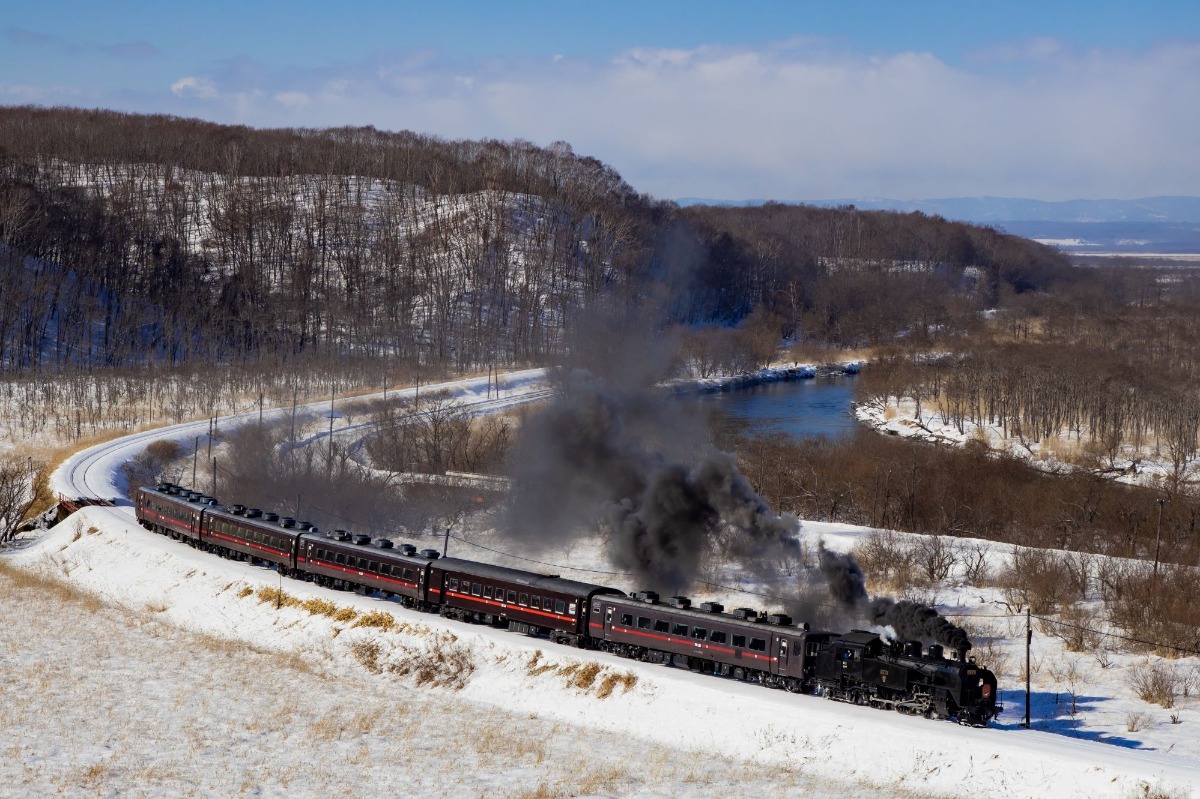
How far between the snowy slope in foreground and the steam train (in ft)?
2.79

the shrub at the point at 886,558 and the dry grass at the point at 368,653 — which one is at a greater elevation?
the shrub at the point at 886,558

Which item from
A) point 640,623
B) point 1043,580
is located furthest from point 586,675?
point 1043,580

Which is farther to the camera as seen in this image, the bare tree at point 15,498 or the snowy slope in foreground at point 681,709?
the bare tree at point 15,498

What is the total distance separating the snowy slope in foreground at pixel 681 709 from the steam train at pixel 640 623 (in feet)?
2.79

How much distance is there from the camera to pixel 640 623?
4328cm

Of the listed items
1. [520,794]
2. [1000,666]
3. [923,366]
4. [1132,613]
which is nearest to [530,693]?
[520,794]

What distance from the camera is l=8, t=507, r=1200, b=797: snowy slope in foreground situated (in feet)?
105

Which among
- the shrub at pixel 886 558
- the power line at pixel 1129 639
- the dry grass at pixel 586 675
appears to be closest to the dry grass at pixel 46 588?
the dry grass at pixel 586 675

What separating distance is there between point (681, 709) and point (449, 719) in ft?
26.6

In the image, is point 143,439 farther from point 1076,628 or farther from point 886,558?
point 1076,628

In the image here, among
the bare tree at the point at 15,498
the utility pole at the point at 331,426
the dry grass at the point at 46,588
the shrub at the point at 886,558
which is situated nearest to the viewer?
the dry grass at the point at 46,588

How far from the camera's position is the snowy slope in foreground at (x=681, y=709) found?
31.9 meters

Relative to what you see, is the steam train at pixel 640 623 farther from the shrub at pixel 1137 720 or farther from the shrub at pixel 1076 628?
the shrub at pixel 1076 628

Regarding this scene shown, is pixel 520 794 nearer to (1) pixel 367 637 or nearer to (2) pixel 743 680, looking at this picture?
(2) pixel 743 680
